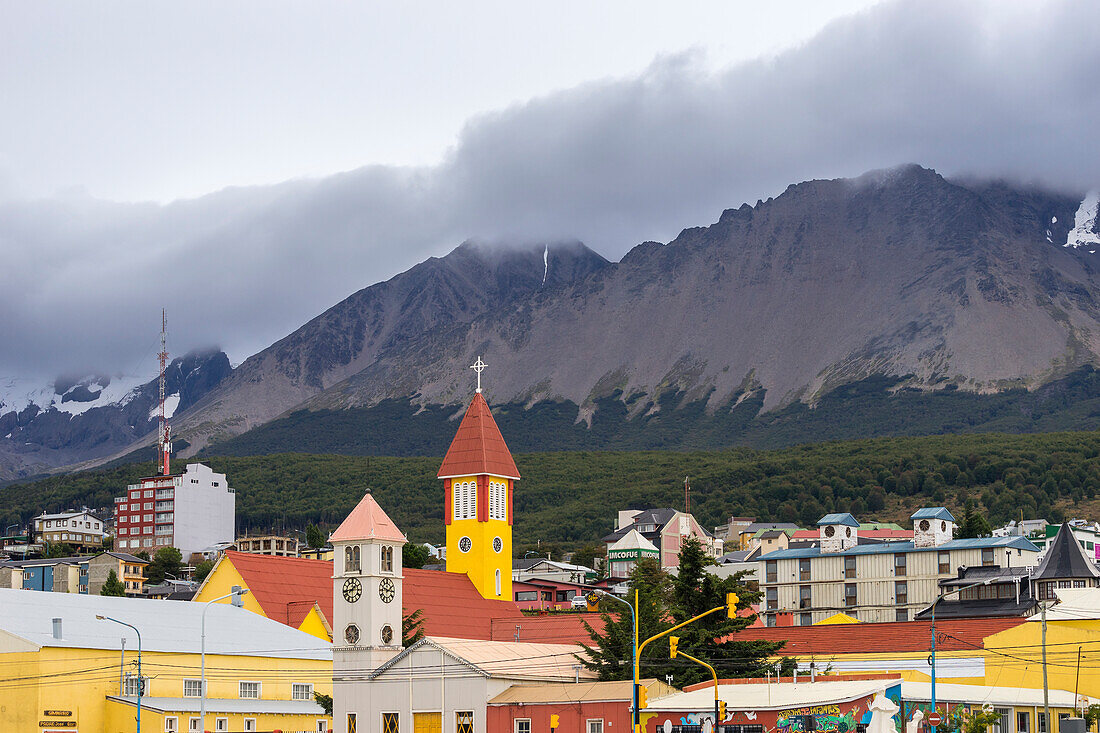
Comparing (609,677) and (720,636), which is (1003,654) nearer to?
(720,636)

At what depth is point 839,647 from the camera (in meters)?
79.1

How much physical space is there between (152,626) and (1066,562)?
177ft

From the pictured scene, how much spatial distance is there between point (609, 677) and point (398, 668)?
1014cm

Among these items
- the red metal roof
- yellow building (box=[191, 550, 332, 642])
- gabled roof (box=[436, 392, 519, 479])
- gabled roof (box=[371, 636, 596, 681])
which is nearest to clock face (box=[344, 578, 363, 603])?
gabled roof (box=[371, 636, 596, 681])

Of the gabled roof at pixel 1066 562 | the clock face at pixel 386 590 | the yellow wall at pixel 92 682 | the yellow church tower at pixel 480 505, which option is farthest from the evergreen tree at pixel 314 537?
the clock face at pixel 386 590

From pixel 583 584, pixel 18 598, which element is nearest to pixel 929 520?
pixel 583 584

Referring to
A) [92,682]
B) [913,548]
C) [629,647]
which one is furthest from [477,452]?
[913,548]

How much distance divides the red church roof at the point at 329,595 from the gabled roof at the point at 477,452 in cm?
767

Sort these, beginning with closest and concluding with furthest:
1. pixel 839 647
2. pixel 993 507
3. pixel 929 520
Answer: pixel 839 647 < pixel 929 520 < pixel 993 507

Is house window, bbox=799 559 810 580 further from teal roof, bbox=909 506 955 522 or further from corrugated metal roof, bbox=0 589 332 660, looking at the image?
corrugated metal roof, bbox=0 589 332 660

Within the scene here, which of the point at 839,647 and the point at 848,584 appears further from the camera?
the point at 848,584

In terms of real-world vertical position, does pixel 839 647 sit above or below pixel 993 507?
below

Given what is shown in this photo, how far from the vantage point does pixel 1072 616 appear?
76.6 m

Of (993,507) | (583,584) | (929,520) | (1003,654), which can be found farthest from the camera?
(993,507)
